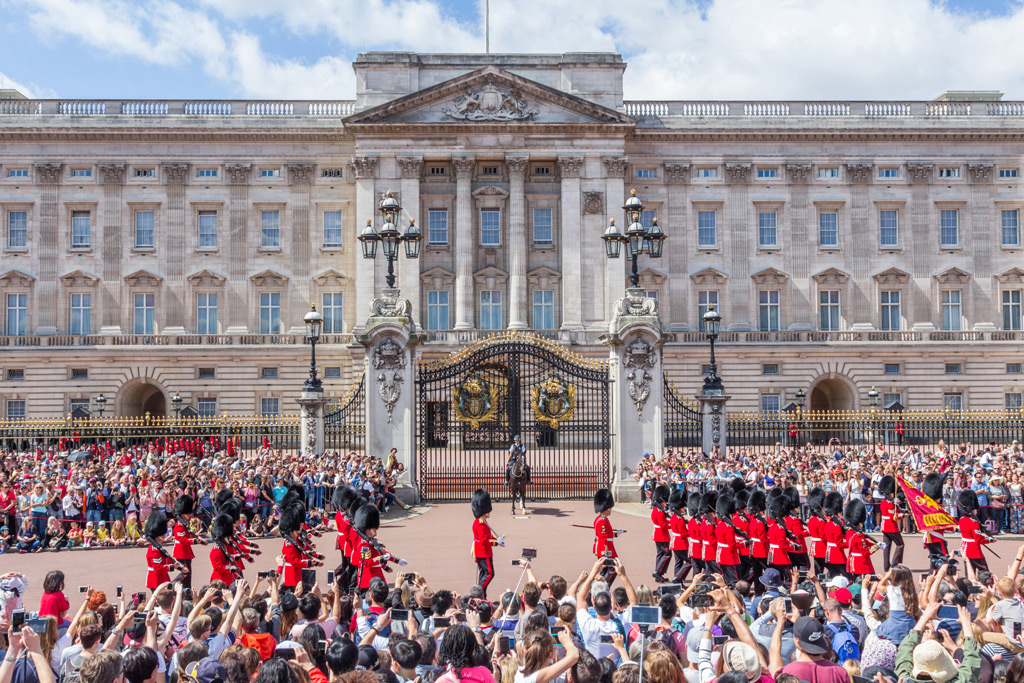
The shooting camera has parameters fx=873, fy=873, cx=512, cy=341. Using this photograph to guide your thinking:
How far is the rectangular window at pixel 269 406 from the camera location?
4344cm

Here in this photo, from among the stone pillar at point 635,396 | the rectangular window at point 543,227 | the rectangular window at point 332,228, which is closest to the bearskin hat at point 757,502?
the stone pillar at point 635,396

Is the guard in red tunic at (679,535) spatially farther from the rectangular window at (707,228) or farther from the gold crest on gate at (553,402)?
the rectangular window at (707,228)

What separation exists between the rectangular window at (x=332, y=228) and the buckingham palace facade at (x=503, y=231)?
106mm

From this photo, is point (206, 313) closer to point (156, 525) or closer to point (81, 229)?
point (81, 229)

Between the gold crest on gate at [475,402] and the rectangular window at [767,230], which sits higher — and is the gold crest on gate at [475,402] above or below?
below

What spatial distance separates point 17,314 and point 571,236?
28.0 m

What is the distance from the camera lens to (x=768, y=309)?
44.9 metres

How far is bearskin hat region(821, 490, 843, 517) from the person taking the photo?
42.7ft

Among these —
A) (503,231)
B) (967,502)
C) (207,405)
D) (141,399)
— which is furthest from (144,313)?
(967,502)

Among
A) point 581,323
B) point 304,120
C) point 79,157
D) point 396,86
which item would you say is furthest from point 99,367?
point 581,323

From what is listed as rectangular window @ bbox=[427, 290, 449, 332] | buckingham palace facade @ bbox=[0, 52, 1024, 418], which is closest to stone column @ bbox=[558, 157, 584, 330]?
buckingham palace facade @ bbox=[0, 52, 1024, 418]

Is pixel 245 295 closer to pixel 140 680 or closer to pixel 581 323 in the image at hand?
pixel 581 323

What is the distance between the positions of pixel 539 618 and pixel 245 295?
39858 millimetres

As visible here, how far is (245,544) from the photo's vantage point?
1200cm
